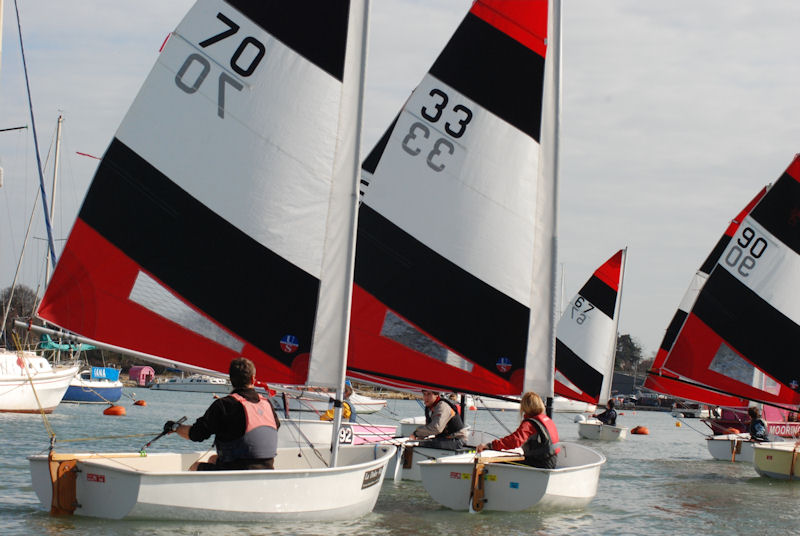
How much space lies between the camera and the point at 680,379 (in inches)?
802

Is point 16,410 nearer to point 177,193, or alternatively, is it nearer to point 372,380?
point 372,380

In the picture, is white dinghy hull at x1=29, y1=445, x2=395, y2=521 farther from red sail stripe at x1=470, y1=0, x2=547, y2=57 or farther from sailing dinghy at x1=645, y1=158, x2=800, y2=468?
sailing dinghy at x1=645, y1=158, x2=800, y2=468

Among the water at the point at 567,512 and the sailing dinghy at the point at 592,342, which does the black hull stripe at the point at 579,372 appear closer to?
the sailing dinghy at the point at 592,342

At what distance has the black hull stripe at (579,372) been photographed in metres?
33.2

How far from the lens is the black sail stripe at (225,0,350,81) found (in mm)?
10758

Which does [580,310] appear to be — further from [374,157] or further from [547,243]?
[547,243]

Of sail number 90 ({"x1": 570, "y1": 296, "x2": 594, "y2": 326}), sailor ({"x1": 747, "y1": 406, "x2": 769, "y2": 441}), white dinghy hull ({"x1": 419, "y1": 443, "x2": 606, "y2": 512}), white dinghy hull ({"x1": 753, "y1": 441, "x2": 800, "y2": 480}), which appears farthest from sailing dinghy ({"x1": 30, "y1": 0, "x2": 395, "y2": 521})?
sail number 90 ({"x1": 570, "y1": 296, "x2": 594, "y2": 326})

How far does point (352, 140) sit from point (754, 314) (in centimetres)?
1203

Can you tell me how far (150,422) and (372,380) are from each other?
1920cm

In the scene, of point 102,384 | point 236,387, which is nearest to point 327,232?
point 236,387

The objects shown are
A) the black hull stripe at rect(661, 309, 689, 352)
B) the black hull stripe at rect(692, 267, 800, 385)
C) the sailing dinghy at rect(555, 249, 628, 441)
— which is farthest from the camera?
the sailing dinghy at rect(555, 249, 628, 441)

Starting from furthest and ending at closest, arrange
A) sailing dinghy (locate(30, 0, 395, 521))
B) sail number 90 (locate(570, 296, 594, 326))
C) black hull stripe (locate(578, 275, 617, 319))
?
black hull stripe (locate(578, 275, 617, 319)) < sail number 90 (locate(570, 296, 594, 326)) < sailing dinghy (locate(30, 0, 395, 521))

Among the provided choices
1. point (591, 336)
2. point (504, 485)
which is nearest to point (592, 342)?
point (591, 336)

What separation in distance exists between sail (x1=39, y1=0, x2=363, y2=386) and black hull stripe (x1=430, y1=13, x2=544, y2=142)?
422 cm
